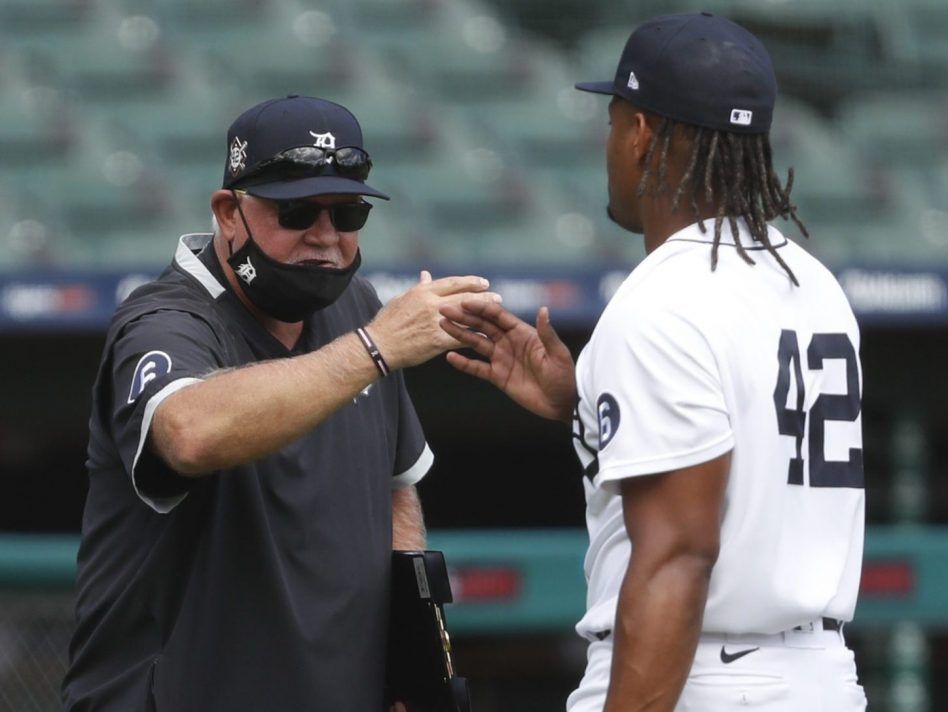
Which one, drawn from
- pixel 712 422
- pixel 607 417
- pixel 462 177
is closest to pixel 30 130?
pixel 462 177

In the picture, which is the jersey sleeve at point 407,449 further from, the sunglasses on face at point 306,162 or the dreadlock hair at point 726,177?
the dreadlock hair at point 726,177

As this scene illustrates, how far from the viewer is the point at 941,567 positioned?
5.20m

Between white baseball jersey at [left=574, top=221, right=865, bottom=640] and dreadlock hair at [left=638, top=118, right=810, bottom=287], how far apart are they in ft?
0.09

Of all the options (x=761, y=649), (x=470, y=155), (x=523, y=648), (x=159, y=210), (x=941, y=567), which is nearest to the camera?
(x=761, y=649)

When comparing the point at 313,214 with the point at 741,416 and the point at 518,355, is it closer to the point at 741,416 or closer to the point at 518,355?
the point at 518,355

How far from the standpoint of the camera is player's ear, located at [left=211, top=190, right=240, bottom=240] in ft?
9.45

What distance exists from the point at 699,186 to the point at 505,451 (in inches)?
237

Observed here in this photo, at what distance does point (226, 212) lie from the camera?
2891mm

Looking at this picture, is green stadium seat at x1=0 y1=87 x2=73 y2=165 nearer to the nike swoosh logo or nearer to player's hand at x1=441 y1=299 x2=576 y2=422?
player's hand at x1=441 y1=299 x2=576 y2=422

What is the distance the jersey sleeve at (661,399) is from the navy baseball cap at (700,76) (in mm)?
327

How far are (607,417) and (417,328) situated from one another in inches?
19.0

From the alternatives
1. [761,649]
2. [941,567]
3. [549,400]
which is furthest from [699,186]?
[941,567]

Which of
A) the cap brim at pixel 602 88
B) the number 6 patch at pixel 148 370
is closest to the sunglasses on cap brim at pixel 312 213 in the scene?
the number 6 patch at pixel 148 370

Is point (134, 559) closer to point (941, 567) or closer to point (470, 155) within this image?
point (941, 567)
